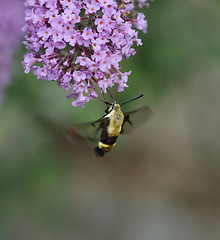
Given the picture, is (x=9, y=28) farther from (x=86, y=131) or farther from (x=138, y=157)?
(x=138, y=157)

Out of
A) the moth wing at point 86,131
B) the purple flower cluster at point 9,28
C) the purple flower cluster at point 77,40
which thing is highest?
the purple flower cluster at point 9,28

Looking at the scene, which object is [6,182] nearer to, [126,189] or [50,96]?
[50,96]

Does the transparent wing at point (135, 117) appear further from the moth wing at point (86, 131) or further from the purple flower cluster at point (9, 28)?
the purple flower cluster at point (9, 28)

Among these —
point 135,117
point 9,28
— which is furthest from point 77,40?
point 9,28

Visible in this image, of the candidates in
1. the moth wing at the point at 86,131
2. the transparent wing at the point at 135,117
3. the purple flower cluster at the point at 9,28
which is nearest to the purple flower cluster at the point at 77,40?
the moth wing at the point at 86,131

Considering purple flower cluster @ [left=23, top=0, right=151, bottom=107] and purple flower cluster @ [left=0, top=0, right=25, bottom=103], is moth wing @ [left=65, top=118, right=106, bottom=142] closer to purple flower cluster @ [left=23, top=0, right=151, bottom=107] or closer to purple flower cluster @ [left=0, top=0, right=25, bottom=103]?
purple flower cluster @ [left=23, top=0, right=151, bottom=107]

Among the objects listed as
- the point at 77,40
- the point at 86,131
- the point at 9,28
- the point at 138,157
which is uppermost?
the point at 138,157

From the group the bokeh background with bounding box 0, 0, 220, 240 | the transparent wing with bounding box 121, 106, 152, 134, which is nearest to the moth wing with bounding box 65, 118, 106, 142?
the transparent wing with bounding box 121, 106, 152, 134

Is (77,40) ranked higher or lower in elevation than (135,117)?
lower
